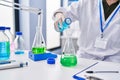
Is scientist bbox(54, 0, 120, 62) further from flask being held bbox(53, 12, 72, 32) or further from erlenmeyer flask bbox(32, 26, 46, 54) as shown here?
erlenmeyer flask bbox(32, 26, 46, 54)

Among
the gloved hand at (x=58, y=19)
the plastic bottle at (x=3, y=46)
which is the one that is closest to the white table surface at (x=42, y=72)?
the plastic bottle at (x=3, y=46)

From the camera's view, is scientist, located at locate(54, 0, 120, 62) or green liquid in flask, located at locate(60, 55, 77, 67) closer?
green liquid in flask, located at locate(60, 55, 77, 67)

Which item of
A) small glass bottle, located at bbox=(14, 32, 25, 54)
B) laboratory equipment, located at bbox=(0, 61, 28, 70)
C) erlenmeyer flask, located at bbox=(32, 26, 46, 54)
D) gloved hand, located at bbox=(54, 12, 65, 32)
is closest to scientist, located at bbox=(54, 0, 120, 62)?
gloved hand, located at bbox=(54, 12, 65, 32)

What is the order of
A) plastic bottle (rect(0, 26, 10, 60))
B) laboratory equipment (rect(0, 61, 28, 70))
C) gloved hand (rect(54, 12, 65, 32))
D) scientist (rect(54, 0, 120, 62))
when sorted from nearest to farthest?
laboratory equipment (rect(0, 61, 28, 70)), plastic bottle (rect(0, 26, 10, 60)), gloved hand (rect(54, 12, 65, 32)), scientist (rect(54, 0, 120, 62))

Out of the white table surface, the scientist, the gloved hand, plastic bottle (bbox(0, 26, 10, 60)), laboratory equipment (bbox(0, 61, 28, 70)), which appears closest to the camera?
the white table surface

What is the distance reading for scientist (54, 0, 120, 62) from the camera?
52.7 inches

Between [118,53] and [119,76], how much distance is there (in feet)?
1.88

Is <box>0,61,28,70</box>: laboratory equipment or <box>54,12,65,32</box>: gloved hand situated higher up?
<box>54,12,65,32</box>: gloved hand

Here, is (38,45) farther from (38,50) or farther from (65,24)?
(65,24)

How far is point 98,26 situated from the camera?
4.63 feet

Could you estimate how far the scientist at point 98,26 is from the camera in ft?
4.39

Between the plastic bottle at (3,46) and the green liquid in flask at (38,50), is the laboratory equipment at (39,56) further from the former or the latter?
the plastic bottle at (3,46)

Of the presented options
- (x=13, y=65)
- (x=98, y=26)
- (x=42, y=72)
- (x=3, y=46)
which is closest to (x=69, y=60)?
(x=42, y=72)

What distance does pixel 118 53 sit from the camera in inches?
53.1
